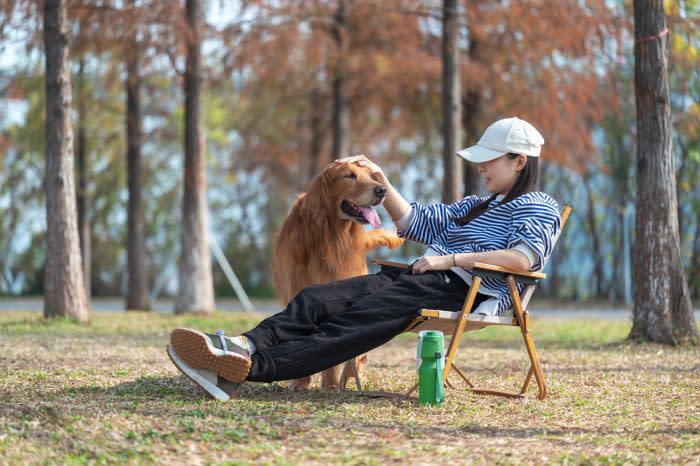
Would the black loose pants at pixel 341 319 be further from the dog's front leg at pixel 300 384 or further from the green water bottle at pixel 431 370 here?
the dog's front leg at pixel 300 384

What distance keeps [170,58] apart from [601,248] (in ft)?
30.9

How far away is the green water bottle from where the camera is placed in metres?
4.19

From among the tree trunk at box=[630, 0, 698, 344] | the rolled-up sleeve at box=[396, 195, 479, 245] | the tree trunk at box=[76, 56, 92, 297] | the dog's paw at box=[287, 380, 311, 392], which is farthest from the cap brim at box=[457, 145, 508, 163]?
the tree trunk at box=[76, 56, 92, 297]

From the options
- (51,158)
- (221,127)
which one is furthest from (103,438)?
(221,127)

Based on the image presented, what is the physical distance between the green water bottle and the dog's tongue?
0.77 metres

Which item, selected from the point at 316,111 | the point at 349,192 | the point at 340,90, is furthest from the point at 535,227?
the point at 316,111

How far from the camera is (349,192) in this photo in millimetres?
4680

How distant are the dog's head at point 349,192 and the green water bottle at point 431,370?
803mm

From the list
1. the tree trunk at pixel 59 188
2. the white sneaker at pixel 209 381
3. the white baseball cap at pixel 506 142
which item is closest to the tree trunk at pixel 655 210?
the white baseball cap at pixel 506 142

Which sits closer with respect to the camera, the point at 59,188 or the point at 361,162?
the point at 361,162

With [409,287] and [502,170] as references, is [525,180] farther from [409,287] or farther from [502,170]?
[409,287]

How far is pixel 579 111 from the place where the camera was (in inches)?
524

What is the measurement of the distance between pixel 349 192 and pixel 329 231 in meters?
0.23

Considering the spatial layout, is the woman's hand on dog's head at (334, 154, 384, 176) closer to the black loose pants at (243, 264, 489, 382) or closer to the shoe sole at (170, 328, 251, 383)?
the black loose pants at (243, 264, 489, 382)
